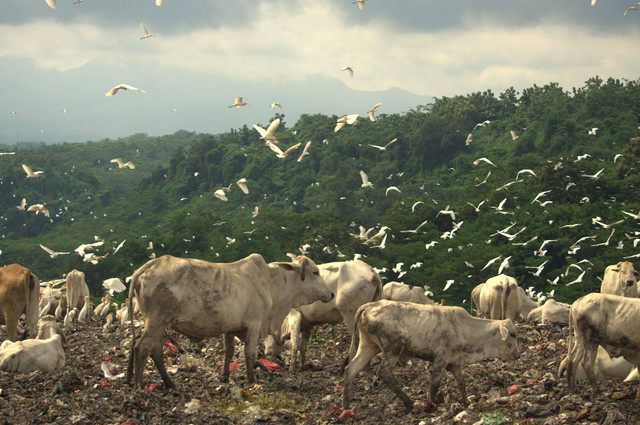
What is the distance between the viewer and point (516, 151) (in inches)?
2482

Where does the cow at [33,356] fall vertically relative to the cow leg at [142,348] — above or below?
below

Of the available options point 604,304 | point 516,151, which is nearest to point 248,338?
point 604,304

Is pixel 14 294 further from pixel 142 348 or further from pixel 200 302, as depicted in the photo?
pixel 200 302

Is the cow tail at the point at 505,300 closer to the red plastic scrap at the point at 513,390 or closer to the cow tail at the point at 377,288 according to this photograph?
the cow tail at the point at 377,288

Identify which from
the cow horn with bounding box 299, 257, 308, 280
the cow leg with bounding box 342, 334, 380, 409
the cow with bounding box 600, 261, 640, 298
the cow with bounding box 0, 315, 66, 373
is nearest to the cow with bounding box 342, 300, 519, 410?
the cow leg with bounding box 342, 334, 380, 409

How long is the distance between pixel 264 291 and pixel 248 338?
2.74 feet

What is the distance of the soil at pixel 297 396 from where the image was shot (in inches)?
351

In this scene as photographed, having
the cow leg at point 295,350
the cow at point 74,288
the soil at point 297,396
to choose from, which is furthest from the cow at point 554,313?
the cow at point 74,288

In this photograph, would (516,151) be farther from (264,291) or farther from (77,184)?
(264,291)

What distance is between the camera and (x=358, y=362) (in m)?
10.0

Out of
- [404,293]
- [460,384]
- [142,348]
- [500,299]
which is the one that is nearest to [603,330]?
[460,384]

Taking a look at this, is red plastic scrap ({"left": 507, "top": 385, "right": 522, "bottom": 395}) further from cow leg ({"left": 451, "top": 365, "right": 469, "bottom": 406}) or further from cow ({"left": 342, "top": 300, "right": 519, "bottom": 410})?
cow leg ({"left": 451, "top": 365, "right": 469, "bottom": 406})

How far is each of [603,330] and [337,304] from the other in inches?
191

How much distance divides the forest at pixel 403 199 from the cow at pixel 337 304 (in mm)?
10899
